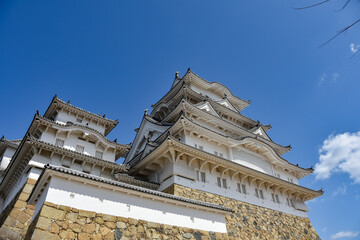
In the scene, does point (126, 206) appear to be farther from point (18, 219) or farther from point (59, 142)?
point (59, 142)

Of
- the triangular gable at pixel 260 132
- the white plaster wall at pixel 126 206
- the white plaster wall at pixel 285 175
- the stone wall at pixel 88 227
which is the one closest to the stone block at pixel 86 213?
the stone wall at pixel 88 227

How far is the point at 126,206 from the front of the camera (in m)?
8.94

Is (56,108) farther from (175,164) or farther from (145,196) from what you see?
(145,196)

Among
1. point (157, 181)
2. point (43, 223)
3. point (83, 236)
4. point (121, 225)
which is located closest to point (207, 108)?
point (157, 181)

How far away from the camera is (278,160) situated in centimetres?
2298

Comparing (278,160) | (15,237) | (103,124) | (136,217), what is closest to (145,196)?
(136,217)

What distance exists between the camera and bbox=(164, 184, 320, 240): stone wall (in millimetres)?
15223

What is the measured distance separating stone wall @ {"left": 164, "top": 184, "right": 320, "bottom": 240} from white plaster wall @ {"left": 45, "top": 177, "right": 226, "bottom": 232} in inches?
163

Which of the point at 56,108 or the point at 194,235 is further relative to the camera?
the point at 56,108

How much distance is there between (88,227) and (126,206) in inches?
58.8

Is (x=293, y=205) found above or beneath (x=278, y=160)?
beneath

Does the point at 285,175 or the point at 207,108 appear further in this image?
the point at 285,175

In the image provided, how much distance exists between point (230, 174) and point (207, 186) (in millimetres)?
2652

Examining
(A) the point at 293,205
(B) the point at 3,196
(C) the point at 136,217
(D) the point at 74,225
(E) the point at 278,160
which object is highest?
(E) the point at 278,160
